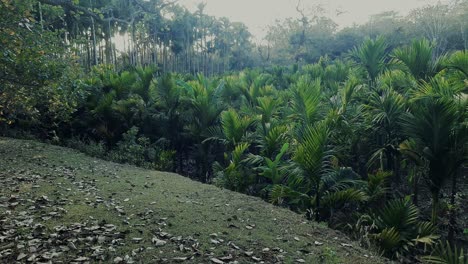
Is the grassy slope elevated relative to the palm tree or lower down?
lower down

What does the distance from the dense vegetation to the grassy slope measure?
1.16 m

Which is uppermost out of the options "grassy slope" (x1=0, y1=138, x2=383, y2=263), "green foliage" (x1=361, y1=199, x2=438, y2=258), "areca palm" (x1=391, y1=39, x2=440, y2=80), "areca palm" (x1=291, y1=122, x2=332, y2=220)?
"areca palm" (x1=391, y1=39, x2=440, y2=80)

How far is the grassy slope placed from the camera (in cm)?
408

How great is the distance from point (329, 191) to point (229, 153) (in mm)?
3942

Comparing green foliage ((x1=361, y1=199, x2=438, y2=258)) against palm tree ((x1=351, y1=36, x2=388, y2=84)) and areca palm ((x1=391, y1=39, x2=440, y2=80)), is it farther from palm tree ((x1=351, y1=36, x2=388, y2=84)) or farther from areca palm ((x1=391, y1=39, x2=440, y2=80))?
palm tree ((x1=351, y1=36, x2=388, y2=84))

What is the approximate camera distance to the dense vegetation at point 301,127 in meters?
5.98

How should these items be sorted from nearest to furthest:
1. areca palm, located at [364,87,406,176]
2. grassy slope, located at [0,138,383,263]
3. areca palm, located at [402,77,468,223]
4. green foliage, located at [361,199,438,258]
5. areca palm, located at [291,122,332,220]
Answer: grassy slope, located at [0,138,383,263] → green foliage, located at [361,199,438,258] → areca palm, located at [402,77,468,223] → areca palm, located at [291,122,332,220] → areca palm, located at [364,87,406,176]

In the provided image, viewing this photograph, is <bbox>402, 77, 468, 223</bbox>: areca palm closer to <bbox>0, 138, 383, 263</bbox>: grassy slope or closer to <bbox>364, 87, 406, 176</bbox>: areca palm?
<bbox>364, 87, 406, 176</bbox>: areca palm

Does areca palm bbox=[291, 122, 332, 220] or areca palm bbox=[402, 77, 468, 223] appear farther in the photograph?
areca palm bbox=[291, 122, 332, 220]

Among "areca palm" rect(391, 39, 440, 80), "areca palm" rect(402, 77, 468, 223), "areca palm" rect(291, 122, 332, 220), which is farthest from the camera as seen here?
"areca palm" rect(391, 39, 440, 80)

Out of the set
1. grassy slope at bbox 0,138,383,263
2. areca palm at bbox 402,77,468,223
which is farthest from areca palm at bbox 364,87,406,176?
grassy slope at bbox 0,138,383,263

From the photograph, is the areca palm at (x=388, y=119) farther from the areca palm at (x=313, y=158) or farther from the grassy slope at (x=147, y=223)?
the grassy slope at (x=147, y=223)

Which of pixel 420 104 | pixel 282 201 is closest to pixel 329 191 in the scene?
pixel 282 201

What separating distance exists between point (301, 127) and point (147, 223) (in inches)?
170
